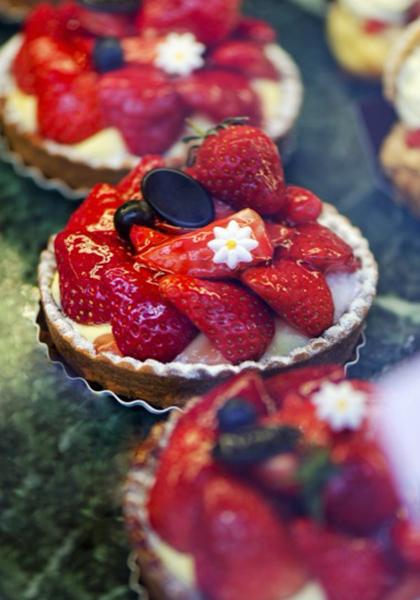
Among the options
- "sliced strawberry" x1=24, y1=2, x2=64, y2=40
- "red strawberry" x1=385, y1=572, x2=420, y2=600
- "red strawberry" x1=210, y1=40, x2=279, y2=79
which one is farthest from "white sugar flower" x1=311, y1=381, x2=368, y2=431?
"sliced strawberry" x1=24, y1=2, x2=64, y2=40

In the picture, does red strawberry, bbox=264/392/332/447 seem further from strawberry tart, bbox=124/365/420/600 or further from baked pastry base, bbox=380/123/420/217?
baked pastry base, bbox=380/123/420/217

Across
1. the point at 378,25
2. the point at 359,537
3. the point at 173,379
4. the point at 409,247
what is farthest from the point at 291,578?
the point at 378,25

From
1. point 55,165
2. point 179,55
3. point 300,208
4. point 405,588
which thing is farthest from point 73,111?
point 405,588

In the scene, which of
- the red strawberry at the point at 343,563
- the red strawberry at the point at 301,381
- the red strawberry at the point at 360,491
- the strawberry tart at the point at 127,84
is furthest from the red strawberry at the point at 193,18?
the red strawberry at the point at 343,563

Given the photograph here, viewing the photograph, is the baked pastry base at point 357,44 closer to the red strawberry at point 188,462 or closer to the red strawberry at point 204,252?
the red strawberry at point 204,252

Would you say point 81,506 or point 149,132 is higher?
point 149,132

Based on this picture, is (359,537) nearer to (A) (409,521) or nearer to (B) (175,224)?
(A) (409,521)

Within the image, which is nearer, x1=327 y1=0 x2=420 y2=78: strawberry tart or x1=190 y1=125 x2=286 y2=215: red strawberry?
x1=190 y1=125 x2=286 y2=215: red strawberry
